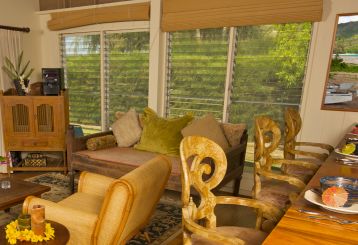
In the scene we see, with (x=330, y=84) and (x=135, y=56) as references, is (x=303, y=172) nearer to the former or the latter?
(x=330, y=84)

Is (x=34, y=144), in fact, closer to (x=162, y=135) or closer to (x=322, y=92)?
(x=162, y=135)

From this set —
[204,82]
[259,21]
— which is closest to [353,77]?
[259,21]

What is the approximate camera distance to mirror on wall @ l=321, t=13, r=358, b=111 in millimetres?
2521

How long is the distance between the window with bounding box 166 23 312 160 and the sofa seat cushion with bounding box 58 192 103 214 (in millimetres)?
1886

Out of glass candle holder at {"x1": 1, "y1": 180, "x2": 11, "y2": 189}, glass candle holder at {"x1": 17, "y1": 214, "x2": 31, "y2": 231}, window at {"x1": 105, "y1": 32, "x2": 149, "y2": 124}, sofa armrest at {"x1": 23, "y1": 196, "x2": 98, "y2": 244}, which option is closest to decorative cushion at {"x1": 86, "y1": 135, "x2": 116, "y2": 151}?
window at {"x1": 105, "y1": 32, "x2": 149, "y2": 124}

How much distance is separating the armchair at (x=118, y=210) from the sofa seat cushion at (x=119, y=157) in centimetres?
97

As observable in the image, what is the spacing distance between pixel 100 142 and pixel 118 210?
194cm

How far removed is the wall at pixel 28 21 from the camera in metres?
3.88

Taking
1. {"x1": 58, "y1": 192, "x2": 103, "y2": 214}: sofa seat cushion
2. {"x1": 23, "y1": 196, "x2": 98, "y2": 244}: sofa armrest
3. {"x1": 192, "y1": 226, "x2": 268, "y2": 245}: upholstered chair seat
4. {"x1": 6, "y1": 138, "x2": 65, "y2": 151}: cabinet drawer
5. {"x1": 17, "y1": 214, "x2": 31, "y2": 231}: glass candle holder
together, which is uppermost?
{"x1": 17, "y1": 214, "x2": 31, "y2": 231}: glass candle holder

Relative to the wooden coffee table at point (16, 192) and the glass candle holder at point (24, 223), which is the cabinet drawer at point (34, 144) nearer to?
the wooden coffee table at point (16, 192)

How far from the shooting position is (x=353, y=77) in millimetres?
2557

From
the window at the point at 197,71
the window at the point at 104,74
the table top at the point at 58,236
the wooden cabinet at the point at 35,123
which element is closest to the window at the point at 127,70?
the window at the point at 104,74

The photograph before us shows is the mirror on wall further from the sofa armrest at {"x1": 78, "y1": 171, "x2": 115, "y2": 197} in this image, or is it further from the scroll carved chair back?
the sofa armrest at {"x1": 78, "y1": 171, "x2": 115, "y2": 197}

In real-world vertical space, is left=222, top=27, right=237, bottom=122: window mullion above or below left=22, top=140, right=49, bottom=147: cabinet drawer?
above
